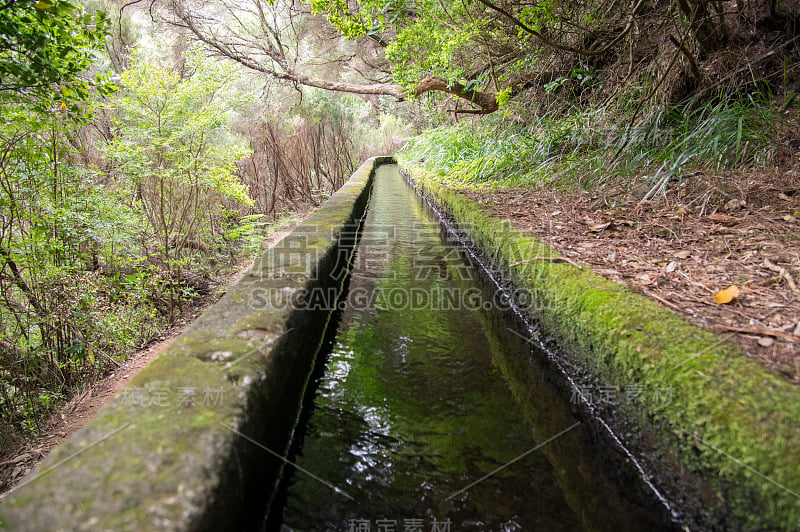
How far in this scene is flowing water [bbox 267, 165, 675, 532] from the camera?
3.89 feet

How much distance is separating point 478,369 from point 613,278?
2.68 feet

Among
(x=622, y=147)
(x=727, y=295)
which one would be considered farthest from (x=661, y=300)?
(x=622, y=147)

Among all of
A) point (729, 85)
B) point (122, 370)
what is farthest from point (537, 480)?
point (729, 85)

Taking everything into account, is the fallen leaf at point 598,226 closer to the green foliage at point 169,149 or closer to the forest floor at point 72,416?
the forest floor at point 72,416

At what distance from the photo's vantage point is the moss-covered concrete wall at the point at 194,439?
0.74 meters

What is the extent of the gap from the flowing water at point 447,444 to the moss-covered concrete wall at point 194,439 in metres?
0.19

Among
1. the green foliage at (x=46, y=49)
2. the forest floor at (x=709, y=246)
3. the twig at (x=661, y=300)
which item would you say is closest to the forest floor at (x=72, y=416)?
the green foliage at (x=46, y=49)

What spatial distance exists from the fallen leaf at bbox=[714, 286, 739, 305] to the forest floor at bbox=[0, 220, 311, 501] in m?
2.42

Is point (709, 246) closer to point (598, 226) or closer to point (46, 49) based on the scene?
point (598, 226)

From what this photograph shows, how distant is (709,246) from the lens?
206cm

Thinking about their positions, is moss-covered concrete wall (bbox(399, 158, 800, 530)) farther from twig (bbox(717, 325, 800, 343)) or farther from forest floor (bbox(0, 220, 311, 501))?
forest floor (bbox(0, 220, 311, 501))

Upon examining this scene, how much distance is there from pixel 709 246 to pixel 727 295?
27.5 inches

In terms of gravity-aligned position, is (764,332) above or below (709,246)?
below

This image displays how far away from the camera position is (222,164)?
466cm
